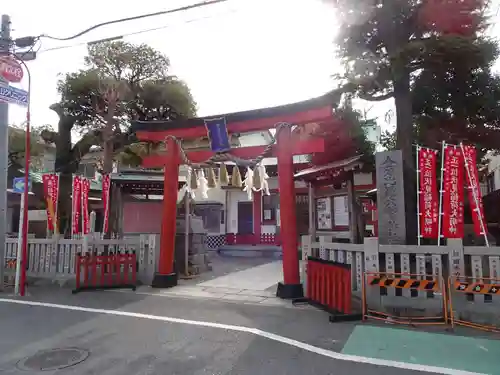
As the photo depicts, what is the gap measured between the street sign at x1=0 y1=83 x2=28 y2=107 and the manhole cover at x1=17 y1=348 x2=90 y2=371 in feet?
23.1

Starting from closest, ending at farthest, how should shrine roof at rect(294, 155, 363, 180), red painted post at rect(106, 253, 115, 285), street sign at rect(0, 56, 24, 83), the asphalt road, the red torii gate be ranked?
the asphalt road < the red torii gate < shrine roof at rect(294, 155, 363, 180) < street sign at rect(0, 56, 24, 83) < red painted post at rect(106, 253, 115, 285)

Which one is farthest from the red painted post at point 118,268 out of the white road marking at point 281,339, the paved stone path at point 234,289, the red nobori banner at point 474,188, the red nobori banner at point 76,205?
the red nobori banner at point 474,188

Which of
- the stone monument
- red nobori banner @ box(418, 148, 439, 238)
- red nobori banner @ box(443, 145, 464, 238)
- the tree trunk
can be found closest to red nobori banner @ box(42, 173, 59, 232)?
the stone monument

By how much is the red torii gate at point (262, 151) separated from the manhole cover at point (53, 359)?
4760 millimetres

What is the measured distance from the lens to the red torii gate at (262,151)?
28.8 ft

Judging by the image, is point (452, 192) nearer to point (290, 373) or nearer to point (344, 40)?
point (344, 40)

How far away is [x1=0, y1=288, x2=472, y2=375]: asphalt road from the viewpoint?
4.52 m

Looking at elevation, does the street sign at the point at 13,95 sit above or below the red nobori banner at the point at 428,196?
above

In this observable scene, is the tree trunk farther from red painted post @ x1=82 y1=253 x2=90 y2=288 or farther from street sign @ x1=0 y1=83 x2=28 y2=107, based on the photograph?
street sign @ x1=0 y1=83 x2=28 y2=107

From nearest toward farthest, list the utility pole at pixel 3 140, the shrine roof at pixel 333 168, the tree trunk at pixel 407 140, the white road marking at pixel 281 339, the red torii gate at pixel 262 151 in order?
the white road marking at pixel 281 339 → the red torii gate at pixel 262 151 → the tree trunk at pixel 407 140 → the shrine roof at pixel 333 168 → the utility pole at pixel 3 140

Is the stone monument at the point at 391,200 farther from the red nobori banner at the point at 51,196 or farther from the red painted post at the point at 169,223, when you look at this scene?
the red nobori banner at the point at 51,196

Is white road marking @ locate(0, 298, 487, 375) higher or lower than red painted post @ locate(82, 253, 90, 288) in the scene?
lower

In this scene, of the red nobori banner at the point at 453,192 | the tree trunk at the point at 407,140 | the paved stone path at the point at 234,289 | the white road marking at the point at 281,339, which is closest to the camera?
the white road marking at the point at 281,339

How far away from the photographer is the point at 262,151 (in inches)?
385
